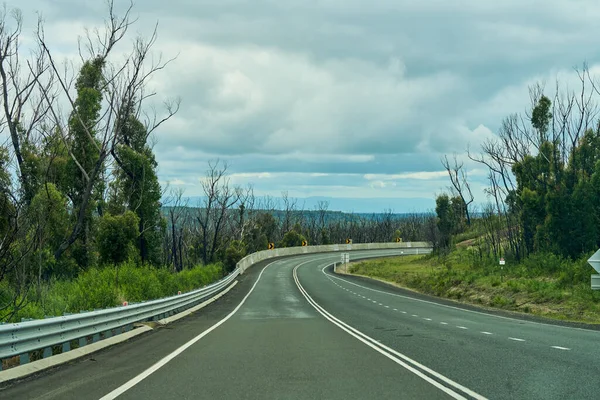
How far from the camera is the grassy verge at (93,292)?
53.8 ft

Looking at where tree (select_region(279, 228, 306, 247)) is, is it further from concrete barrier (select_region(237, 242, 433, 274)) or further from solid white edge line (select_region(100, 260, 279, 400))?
solid white edge line (select_region(100, 260, 279, 400))

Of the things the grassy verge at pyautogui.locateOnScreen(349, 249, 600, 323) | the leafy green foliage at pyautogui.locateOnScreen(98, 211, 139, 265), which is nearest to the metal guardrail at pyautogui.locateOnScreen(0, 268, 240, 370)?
the grassy verge at pyautogui.locateOnScreen(349, 249, 600, 323)

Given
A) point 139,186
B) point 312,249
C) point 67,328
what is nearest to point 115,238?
point 139,186

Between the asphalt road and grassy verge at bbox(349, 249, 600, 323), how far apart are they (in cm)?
676

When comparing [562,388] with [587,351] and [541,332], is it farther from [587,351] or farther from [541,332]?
[541,332]

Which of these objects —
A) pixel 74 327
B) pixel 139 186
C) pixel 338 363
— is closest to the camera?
pixel 338 363

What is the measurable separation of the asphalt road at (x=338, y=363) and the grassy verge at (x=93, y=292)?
2253 mm

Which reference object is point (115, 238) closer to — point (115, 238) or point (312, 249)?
point (115, 238)

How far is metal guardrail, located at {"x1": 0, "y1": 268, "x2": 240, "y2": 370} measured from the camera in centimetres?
934

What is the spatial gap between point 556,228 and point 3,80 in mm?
33739

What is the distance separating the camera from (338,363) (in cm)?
1125

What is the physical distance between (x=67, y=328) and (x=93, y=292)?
28.7 ft

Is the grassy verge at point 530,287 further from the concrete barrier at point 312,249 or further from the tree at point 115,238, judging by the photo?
the concrete barrier at point 312,249

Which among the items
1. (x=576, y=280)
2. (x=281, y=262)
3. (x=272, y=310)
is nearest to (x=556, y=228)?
(x=576, y=280)
